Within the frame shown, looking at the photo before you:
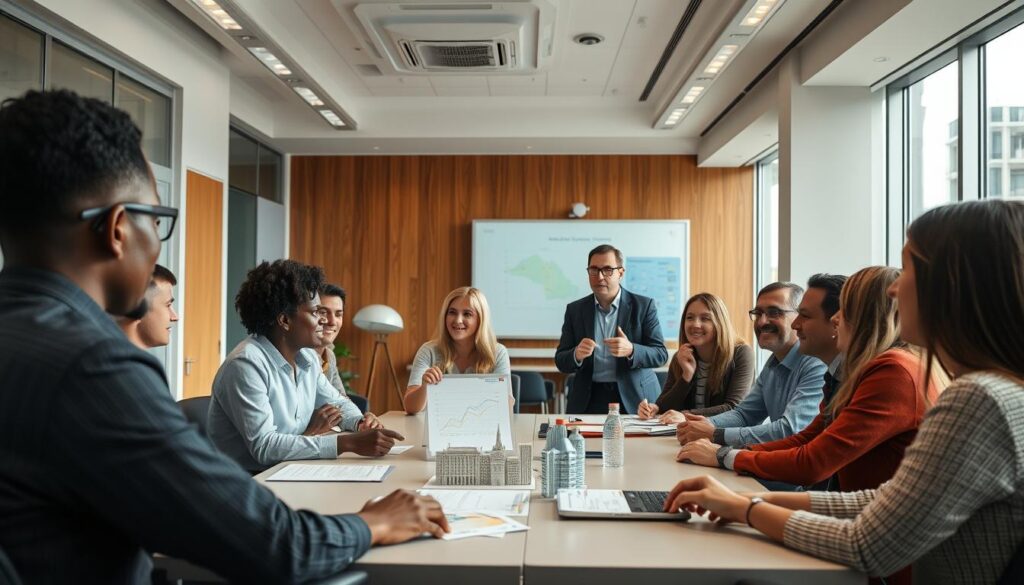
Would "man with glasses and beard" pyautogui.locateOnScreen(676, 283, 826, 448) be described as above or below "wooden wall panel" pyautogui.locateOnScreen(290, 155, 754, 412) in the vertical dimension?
below

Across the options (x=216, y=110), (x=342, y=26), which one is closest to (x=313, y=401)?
(x=342, y=26)

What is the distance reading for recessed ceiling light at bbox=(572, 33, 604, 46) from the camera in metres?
5.72

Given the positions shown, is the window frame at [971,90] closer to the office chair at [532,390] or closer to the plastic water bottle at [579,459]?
the plastic water bottle at [579,459]

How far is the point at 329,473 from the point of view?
2.44 metres

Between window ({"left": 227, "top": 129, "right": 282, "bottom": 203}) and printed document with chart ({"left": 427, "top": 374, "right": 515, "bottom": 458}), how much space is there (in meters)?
4.84

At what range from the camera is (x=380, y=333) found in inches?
329

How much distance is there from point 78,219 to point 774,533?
142 cm

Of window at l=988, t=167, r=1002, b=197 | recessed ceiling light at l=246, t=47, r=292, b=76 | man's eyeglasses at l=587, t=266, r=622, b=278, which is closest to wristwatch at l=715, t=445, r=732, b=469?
man's eyeglasses at l=587, t=266, r=622, b=278

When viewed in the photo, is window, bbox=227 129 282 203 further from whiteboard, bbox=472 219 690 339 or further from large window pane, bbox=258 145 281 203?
whiteboard, bbox=472 219 690 339

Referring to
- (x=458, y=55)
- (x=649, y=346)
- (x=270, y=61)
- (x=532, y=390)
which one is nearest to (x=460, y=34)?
(x=458, y=55)

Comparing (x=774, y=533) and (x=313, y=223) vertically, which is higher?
(x=313, y=223)

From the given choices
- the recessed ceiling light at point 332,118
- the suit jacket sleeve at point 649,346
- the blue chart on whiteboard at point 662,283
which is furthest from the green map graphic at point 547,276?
the suit jacket sleeve at point 649,346

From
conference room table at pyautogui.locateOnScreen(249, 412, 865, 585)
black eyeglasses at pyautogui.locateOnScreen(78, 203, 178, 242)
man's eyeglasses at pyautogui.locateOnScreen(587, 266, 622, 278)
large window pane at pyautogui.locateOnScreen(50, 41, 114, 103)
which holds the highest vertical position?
large window pane at pyautogui.locateOnScreen(50, 41, 114, 103)

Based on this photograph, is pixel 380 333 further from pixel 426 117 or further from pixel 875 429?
pixel 875 429
